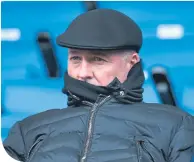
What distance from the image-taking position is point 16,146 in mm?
2266

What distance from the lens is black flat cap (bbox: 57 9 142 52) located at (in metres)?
2.18

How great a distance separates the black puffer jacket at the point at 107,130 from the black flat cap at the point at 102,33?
128 mm

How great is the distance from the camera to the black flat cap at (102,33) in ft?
7.14

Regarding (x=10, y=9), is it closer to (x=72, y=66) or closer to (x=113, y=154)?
(x=72, y=66)

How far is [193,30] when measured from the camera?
2498 millimetres

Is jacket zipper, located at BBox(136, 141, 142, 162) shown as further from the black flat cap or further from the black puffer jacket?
the black flat cap

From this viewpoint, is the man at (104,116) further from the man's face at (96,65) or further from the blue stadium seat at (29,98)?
the blue stadium seat at (29,98)

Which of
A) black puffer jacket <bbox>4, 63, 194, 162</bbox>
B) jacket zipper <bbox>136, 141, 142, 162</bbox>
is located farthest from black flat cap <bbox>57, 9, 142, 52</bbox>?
jacket zipper <bbox>136, 141, 142, 162</bbox>

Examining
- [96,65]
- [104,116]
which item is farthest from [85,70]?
[104,116]

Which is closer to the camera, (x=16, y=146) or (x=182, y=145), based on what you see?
(x=182, y=145)

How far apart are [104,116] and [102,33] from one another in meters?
0.28

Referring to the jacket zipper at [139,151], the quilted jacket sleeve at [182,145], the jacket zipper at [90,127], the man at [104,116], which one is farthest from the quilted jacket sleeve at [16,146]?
the quilted jacket sleeve at [182,145]

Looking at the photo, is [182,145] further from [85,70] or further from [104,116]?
[85,70]

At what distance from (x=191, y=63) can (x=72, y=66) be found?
51cm
